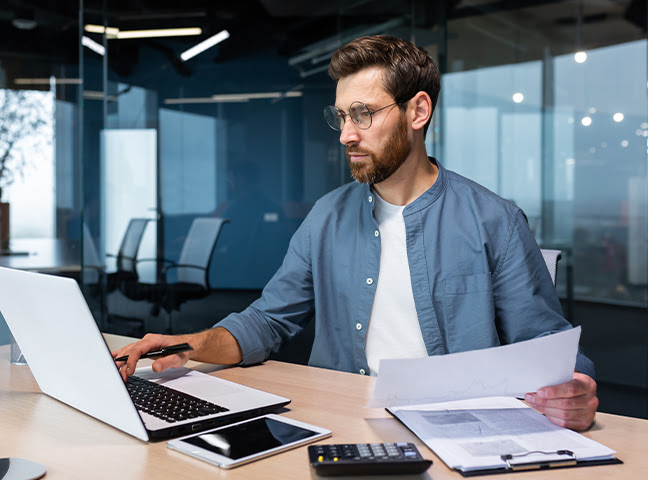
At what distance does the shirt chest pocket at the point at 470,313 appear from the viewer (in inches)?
60.1

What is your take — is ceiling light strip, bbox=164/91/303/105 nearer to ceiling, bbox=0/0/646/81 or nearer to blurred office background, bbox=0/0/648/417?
blurred office background, bbox=0/0/648/417

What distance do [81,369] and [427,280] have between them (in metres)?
0.84

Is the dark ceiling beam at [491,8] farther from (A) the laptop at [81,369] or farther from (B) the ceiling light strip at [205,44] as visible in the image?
(A) the laptop at [81,369]

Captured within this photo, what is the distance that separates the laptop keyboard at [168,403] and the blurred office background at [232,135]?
303 cm

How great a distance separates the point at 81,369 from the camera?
1.02 metres

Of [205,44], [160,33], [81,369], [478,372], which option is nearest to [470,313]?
[478,372]

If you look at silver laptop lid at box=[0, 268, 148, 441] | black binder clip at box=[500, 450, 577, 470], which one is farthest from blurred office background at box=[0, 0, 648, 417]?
black binder clip at box=[500, 450, 577, 470]

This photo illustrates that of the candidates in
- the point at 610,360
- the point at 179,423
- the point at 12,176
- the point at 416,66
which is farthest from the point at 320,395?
the point at 12,176

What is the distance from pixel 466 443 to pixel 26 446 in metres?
0.66

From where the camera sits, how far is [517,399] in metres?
1.21

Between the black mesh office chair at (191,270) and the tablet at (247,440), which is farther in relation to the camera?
the black mesh office chair at (191,270)

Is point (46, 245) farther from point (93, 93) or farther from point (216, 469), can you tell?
point (216, 469)

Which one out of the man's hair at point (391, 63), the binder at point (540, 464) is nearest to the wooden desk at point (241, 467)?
the binder at point (540, 464)

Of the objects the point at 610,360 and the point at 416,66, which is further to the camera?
the point at 610,360
